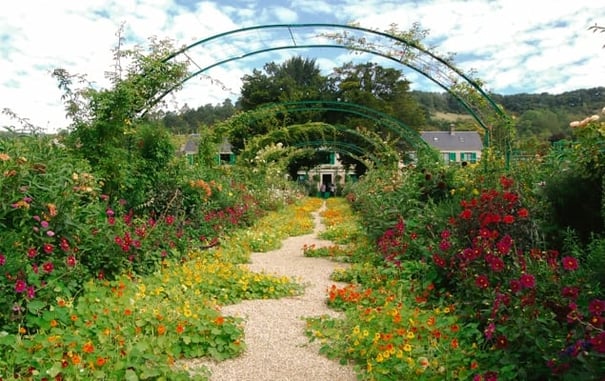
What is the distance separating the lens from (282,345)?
11.5 feet

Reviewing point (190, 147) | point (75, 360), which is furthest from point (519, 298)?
point (190, 147)

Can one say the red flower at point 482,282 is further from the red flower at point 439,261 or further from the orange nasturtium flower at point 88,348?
the orange nasturtium flower at point 88,348

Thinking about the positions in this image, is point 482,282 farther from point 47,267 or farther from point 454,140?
point 454,140

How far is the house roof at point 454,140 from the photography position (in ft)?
149

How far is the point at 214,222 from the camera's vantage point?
310 inches

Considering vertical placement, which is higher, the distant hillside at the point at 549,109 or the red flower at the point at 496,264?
the distant hillside at the point at 549,109

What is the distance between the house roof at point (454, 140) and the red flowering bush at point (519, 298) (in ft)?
137

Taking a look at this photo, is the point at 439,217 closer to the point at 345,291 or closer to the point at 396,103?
the point at 345,291

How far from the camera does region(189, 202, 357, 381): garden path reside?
3010mm

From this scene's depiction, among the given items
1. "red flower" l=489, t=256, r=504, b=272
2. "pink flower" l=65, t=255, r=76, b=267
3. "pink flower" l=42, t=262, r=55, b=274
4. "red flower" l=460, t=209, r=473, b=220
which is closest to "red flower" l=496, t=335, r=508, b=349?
"red flower" l=489, t=256, r=504, b=272

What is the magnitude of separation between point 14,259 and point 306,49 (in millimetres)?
6444

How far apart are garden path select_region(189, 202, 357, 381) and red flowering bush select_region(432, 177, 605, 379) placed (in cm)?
89

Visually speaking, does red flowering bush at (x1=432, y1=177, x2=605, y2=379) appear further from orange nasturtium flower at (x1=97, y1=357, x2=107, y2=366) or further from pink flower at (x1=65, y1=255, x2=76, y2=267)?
pink flower at (x1=65, y1=255, x2=76, y2=267)

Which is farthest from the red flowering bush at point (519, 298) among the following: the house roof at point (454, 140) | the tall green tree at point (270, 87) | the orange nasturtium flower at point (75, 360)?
the house roof at point (454, 140)
